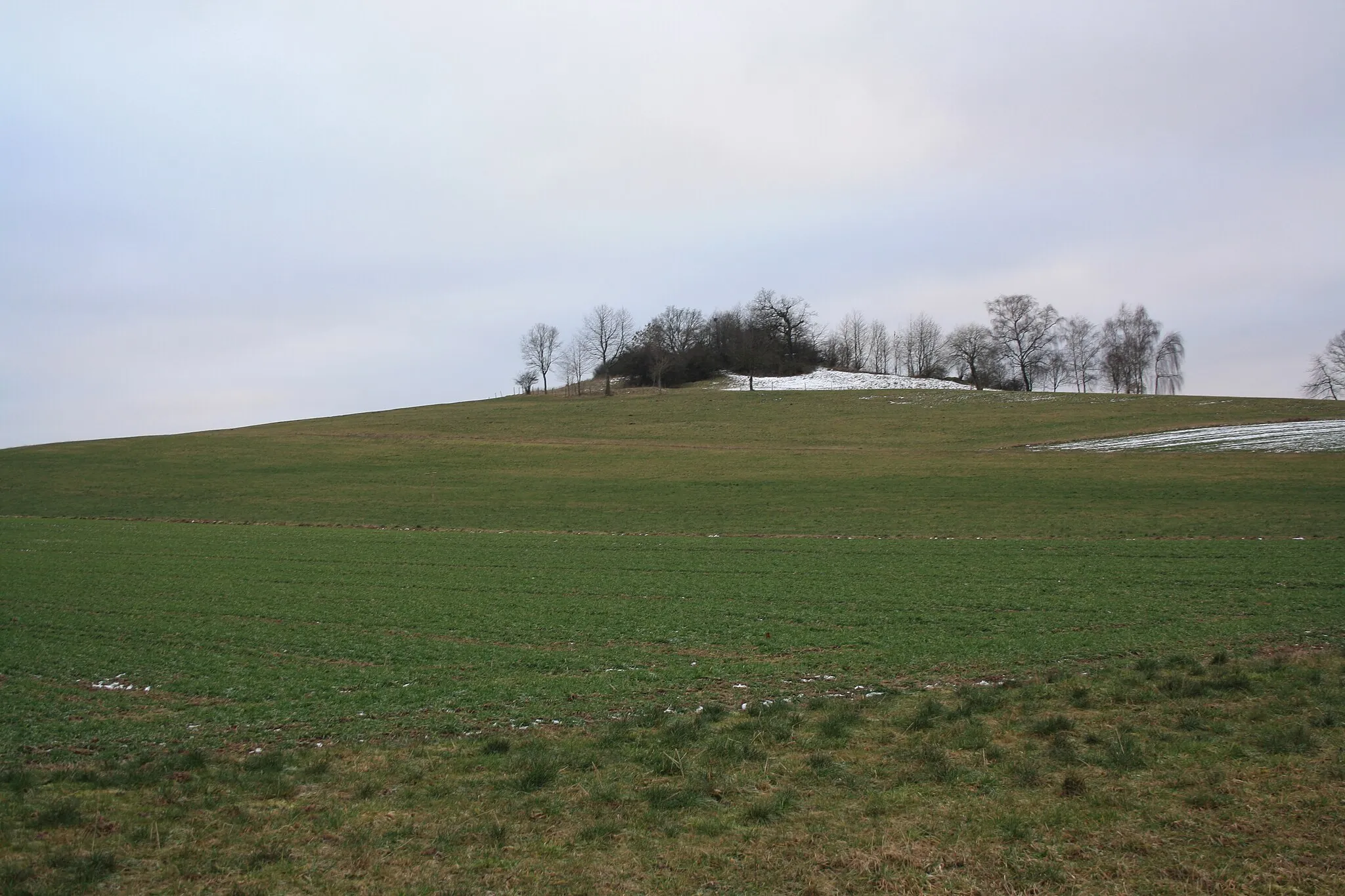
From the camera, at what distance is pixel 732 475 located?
158 ft

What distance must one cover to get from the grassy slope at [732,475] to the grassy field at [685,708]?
2858 millimetres

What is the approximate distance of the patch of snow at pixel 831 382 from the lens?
110 m

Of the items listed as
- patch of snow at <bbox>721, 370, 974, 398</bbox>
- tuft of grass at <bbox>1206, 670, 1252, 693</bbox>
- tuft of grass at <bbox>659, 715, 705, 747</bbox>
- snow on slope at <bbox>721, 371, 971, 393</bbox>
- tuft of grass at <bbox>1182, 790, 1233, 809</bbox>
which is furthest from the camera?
snow on slope at <bbox>721, 371, 971, 393</bbox>

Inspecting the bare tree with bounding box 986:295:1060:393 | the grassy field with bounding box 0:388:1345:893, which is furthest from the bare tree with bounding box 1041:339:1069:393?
the grassy field with bounding box 0:388:1345:893

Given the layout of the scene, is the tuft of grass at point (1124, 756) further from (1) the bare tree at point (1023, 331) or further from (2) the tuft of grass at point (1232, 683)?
(1) the bare tree at point (1023, 331)

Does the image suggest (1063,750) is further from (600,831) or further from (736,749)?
(600,831)

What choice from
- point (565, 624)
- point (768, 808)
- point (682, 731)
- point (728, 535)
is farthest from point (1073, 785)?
point (728, 535)

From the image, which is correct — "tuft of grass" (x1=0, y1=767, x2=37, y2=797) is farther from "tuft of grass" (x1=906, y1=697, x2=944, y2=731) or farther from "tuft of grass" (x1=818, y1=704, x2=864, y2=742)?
"tuft of grass" (x1=906, y1=697, x2=944, y2=731)

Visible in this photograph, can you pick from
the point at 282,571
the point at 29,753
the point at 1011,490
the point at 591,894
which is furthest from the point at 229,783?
the point at 1011,490

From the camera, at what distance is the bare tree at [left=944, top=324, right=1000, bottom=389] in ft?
404

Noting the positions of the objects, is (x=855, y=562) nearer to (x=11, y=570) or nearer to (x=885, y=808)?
(x=885, y=808)

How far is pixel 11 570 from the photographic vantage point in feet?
77.2

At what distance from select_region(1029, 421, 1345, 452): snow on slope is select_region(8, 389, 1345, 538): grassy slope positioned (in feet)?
9.27

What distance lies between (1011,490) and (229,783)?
126 feet
